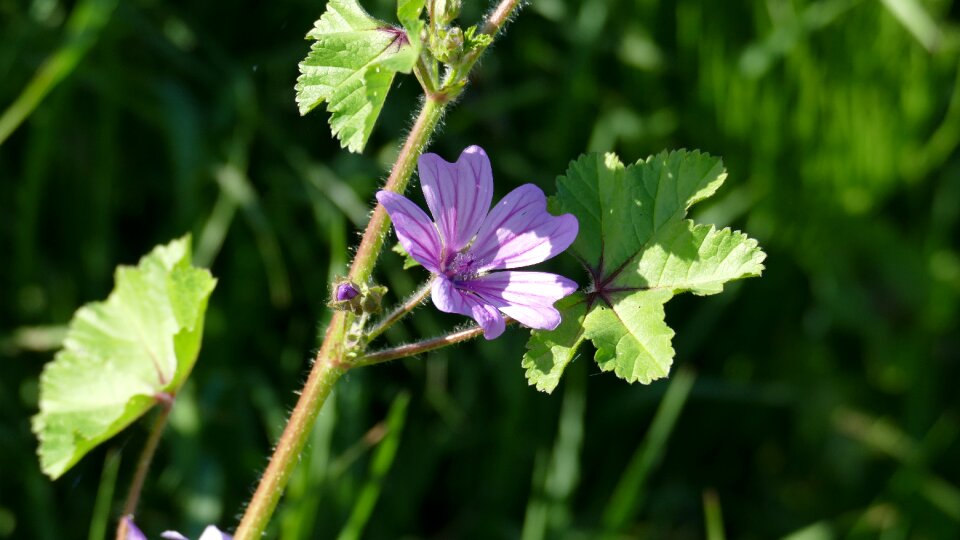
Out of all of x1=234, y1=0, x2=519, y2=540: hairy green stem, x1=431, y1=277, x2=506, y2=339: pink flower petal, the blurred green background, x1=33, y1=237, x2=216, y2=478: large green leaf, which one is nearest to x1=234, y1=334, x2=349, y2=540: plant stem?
x1=234, y1=0, x2=519, y2=540: hairy green stem

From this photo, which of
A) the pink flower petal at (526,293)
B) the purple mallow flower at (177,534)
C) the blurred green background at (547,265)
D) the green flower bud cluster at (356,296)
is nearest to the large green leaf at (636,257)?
the pink flower petal at (526,293)

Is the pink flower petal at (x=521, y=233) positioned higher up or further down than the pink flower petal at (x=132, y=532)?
higher up

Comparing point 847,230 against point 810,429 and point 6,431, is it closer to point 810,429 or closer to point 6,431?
point 810,429

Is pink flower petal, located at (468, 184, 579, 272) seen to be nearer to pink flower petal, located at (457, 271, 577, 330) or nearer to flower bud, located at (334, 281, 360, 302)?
pink flower petal, located at (457, 271, 577, 330)

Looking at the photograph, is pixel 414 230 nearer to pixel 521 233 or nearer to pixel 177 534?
pixel 521 233

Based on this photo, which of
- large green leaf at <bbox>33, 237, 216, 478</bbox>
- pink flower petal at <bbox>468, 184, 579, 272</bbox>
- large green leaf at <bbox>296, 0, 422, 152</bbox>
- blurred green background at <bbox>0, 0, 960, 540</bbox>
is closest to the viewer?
large green leaf at <bbox>296, 0, 422, 152</bbox>

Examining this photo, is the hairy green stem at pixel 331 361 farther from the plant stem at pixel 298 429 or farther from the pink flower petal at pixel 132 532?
the pink flower petal at pixel 132 532

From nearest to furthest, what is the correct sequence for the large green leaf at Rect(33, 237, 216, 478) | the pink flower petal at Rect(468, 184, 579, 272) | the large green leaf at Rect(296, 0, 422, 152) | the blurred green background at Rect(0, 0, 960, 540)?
the large green leaf at Rect(296, 0, 422, 152) → the pink flower petal at Rect(468, 184, 579, 272) → the large green leaf at Rect(33, 237, 216, 478) → the blurred green background at Rect(0, 0, 960, 540)

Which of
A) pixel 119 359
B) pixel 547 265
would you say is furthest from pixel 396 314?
pixel 547 265
